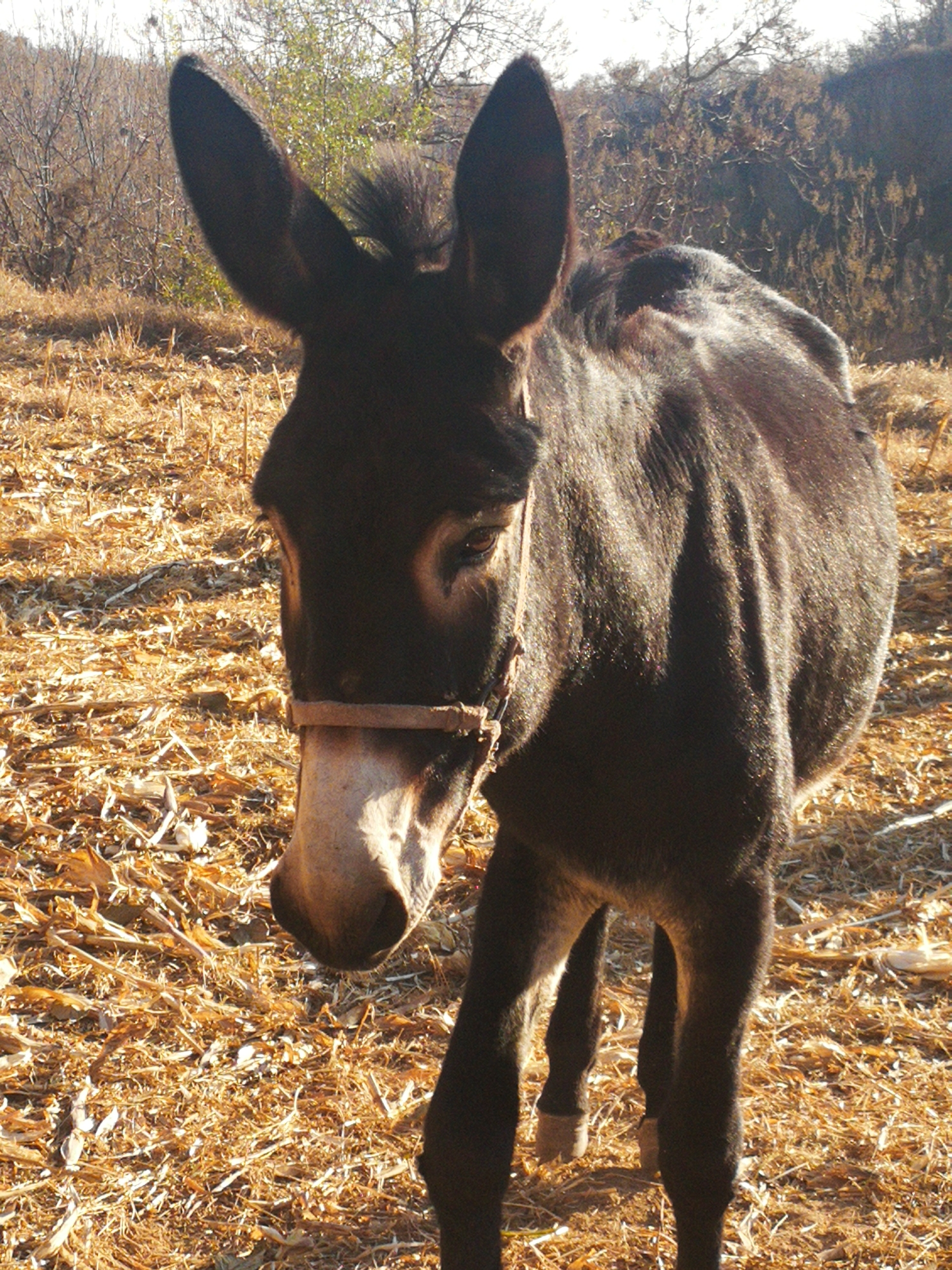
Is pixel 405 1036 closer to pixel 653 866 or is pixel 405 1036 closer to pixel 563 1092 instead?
pixel 563 1092

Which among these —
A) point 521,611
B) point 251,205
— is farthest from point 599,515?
point 251,205

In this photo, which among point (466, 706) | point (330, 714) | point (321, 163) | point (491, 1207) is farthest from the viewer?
point (321, 163)

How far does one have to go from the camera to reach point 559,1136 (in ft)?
9.31

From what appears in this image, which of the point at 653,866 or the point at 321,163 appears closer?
the point at 653,866

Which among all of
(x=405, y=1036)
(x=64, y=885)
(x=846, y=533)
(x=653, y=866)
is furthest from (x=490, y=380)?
(x=64, y=885)

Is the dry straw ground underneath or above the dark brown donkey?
underneath

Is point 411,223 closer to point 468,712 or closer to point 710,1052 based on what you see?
point 468,712

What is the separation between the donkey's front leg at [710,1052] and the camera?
216 centimetres

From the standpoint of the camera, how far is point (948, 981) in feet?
11.4

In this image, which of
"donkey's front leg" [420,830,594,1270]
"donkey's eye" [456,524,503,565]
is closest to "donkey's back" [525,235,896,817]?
"donkey's eye" [456,524,503,565]

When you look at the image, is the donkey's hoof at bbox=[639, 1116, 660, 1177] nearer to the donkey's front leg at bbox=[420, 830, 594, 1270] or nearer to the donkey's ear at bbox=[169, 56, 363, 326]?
the donkey's front leg at bbox=[420, 830, 594, 1270]

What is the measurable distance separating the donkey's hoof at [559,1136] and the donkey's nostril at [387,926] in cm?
155

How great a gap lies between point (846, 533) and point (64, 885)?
2535 millimetres

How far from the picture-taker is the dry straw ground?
8.41 ft
